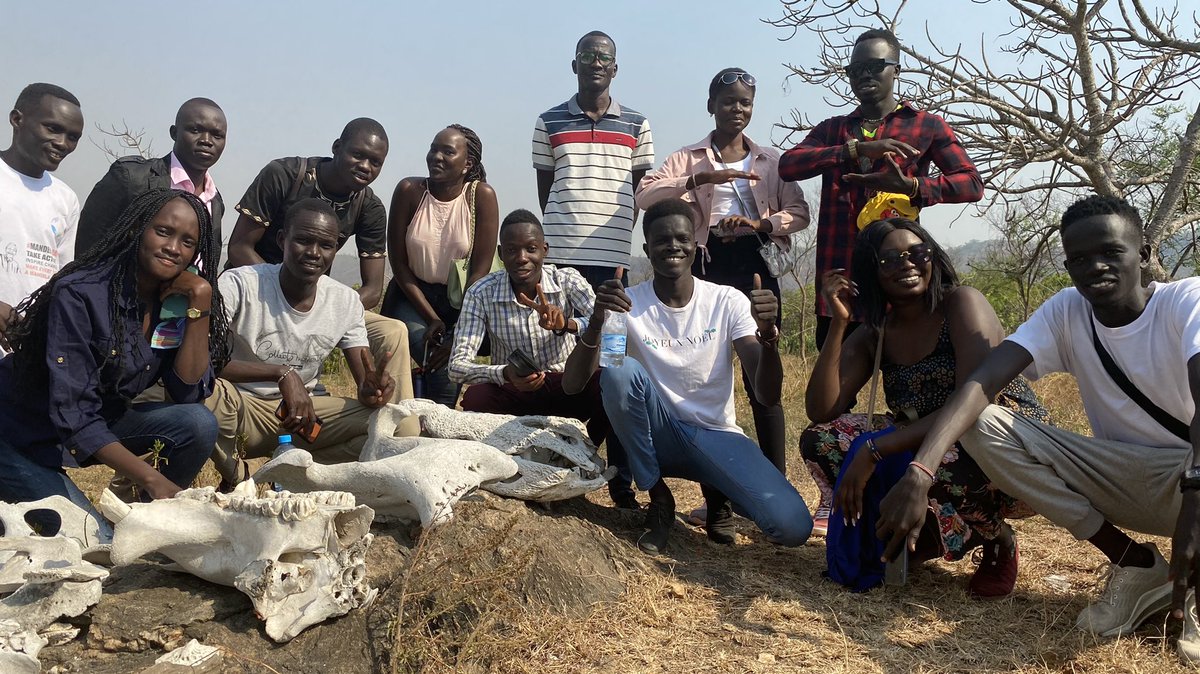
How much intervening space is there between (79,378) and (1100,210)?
3.56 metres

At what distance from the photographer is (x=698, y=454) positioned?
158 inches

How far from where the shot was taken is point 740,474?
3969 mm

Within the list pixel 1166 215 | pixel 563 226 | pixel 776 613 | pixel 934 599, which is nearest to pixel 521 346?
pixel 563 226

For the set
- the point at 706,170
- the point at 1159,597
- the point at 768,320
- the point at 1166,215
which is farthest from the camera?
the point at 1166,215

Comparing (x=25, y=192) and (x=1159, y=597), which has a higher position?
(x=25, y=192)

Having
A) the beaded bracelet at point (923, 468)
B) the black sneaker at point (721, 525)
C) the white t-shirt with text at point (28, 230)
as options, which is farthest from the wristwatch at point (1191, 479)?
the white t-shirt with text at point (28, 230)

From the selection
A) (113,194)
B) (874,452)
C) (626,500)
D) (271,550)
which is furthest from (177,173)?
(874,452)

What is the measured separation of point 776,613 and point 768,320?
3.62ft

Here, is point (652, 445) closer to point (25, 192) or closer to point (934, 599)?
point (934, 599)

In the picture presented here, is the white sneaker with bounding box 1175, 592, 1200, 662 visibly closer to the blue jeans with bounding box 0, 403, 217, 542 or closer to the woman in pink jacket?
the woman in pink jacket

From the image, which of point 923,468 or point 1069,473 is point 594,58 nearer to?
point 923,468

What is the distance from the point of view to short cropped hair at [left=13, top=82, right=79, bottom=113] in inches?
175

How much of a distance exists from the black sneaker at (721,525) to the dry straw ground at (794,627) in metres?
0.14

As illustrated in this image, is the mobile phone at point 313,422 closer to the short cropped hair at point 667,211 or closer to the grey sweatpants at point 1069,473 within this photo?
the short cropped hair at point 667,211
